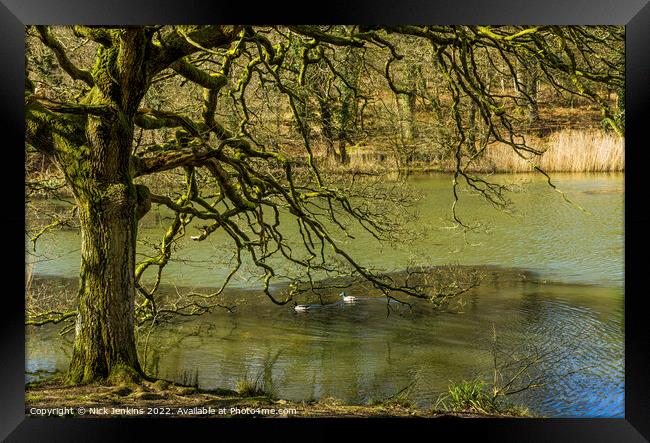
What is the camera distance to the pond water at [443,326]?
6.86m

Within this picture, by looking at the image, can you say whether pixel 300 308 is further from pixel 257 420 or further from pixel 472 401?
pixel 257 420

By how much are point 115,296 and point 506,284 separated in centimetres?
585

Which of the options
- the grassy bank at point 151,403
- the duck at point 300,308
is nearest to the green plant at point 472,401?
the grassy bank at point 151,403

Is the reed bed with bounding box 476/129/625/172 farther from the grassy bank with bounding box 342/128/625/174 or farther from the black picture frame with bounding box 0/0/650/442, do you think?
the black picture frame with bounding box 0/0/650/442

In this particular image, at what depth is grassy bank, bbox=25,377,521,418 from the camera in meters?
4.21

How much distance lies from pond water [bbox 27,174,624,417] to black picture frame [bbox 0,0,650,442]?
2549 mm

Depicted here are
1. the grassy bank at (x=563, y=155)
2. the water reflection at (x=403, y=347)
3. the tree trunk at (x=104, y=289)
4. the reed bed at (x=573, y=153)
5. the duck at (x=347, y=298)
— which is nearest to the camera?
the tree trunk at (x=104, y=289)

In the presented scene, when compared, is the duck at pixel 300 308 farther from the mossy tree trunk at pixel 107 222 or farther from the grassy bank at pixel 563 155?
the mossy tree trunk at pixel 107 222

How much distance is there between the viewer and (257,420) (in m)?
3.81

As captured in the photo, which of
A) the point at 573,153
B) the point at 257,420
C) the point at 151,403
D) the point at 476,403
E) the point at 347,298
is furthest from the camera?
the point at 573,153

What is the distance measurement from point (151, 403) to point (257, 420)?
82cm

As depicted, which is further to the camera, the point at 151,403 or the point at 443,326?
the point at 443,326

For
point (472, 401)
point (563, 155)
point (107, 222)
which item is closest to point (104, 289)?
point (107, 222)

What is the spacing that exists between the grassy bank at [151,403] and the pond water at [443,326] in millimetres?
1927
